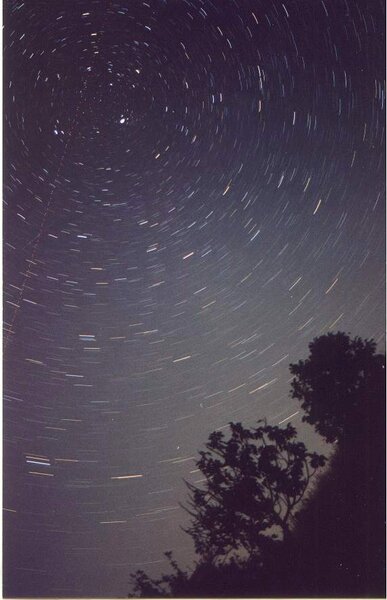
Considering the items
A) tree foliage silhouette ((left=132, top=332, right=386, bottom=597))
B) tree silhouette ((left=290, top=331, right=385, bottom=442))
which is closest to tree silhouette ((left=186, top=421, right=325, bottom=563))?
tree foliage silhouette ((left=132, top=332, right=386, bottom=597))

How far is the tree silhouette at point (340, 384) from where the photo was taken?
5.81 feet

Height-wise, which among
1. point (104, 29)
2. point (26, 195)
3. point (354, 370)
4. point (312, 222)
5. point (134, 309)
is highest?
point (104, 29)

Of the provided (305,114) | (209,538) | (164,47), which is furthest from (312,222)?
(209,538)

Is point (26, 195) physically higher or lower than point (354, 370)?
higher

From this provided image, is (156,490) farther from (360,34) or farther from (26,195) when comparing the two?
(360,34)

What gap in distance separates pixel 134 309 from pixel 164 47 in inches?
39.8

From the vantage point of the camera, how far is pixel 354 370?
1794 millimetres

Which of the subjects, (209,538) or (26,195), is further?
(26,195)

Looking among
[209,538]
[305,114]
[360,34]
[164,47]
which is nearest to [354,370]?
[209,538]

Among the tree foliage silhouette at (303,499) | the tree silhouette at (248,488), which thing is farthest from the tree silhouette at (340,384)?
the tree silhouette at (248,488)

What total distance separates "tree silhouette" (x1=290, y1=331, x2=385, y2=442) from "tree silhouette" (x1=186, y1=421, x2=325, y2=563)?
0.39ft

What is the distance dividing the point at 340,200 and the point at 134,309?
90cm

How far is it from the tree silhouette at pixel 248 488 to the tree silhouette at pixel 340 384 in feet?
0.39

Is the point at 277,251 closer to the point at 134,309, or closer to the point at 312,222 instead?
the point at 312,222
